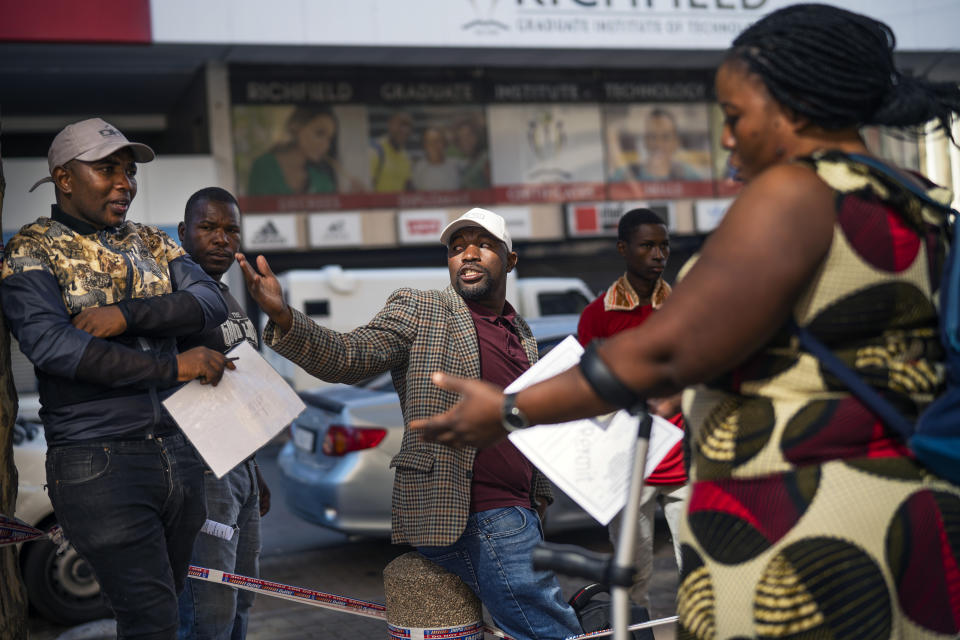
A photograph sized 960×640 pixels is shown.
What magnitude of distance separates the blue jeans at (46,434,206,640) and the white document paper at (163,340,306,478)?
0.14 m

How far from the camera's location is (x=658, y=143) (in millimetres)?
21641

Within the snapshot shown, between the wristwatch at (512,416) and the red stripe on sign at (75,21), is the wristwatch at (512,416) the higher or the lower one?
the lower one

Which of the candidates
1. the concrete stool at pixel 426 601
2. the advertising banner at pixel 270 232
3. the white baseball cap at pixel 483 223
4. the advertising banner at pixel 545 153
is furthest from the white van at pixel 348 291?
the concrete stool at pixel 426 601

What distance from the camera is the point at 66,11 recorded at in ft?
51.2

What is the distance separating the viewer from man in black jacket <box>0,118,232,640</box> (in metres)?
3.06

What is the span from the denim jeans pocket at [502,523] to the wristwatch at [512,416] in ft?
5.04

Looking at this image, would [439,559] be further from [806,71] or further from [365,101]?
[365,101]

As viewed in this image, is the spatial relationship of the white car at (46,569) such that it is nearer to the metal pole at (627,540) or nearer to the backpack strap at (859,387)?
the metal pole at (627,540)

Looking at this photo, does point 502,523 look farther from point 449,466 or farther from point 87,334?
point 87,334

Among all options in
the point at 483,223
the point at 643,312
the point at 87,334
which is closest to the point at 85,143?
the point at 87,334

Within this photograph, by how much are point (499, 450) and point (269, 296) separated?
105 centimetres

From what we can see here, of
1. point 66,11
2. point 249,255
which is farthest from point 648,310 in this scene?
point 249,255

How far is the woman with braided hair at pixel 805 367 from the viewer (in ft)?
5.94

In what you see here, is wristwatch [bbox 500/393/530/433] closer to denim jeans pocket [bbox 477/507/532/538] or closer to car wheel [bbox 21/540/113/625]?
denim jeans pocket [bbox 477/507/532/538]
